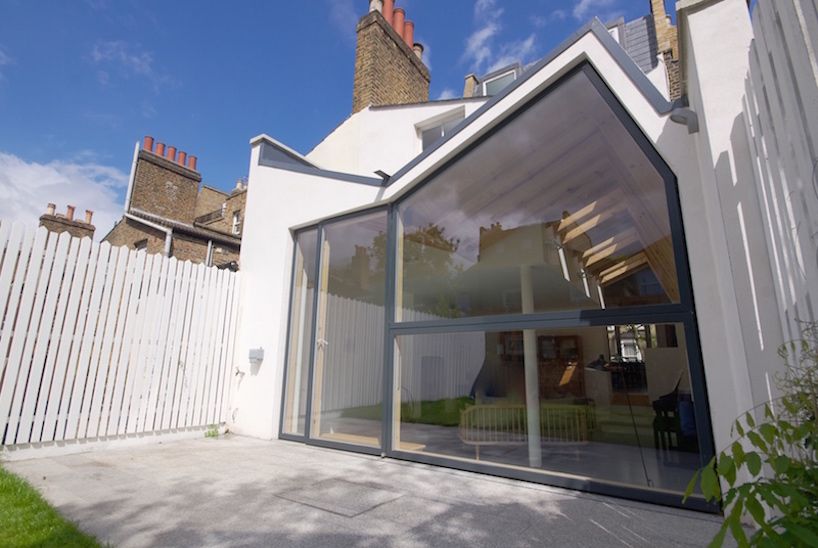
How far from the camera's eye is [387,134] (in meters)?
9.91

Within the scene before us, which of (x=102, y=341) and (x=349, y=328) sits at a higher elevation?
(x=349, y=328)

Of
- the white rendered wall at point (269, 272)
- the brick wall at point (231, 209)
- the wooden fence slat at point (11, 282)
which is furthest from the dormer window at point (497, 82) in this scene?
the brick wall at point (231, 209)

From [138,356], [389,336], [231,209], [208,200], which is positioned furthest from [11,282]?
[208,200]

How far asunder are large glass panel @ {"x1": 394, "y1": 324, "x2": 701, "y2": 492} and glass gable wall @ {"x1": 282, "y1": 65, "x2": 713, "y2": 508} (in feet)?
0.09

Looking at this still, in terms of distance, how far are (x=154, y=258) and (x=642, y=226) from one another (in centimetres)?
606

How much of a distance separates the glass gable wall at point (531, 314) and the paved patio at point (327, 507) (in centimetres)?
41

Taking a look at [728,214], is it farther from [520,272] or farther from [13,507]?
[13,507]

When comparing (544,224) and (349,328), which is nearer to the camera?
(544,224)

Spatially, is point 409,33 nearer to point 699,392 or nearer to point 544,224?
point 544,224

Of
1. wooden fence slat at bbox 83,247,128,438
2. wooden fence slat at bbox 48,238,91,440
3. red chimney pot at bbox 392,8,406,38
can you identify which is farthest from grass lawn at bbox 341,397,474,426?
red chimney pot at bbox 392,8,406,38

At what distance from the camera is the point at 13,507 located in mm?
3047

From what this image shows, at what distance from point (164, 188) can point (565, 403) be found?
15.4 meters

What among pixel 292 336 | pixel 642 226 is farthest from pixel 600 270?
pixel 292 336

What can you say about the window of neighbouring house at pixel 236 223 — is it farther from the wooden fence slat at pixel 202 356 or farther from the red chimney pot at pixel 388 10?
the wooden fence slat at pixel 202 356
